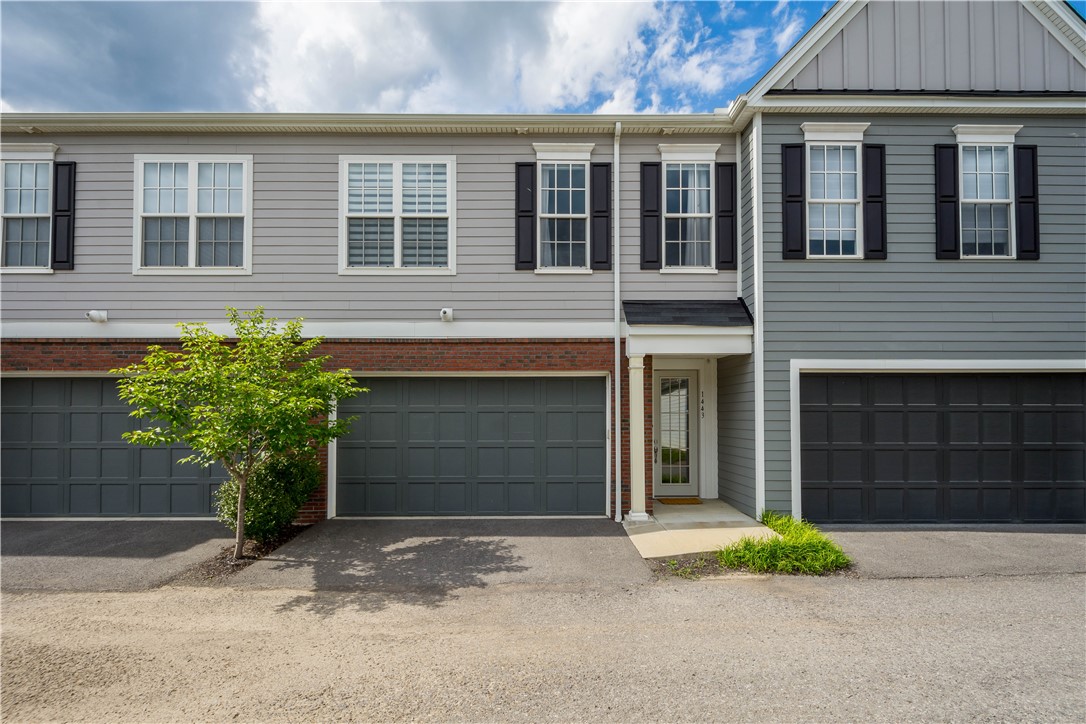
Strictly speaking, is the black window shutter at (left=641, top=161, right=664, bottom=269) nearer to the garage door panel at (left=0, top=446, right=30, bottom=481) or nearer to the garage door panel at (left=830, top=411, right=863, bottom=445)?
the garage door panel at (left=830, top=411, right=863, bottom=445)

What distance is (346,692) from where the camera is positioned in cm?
386

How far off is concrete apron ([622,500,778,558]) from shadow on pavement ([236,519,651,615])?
0.28 m

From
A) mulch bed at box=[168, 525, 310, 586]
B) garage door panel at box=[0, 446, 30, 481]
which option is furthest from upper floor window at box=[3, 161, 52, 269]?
mulch bed at box=[168, 525, 310, 586]

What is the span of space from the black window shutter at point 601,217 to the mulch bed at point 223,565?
6108mm

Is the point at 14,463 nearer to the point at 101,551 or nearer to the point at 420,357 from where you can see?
the point at 101,551

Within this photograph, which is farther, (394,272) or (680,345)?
(394,272)

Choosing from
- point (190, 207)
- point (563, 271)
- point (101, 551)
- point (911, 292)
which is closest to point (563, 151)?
point (563, 271)

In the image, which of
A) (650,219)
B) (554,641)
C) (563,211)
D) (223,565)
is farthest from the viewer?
(563,211)

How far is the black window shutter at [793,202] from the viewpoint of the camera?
26.4 feet

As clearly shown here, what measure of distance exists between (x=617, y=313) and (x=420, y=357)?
10.4ft

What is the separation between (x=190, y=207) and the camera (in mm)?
8555

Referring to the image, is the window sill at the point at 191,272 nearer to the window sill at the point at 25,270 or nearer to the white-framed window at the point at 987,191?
the window sill at the point at 25,270

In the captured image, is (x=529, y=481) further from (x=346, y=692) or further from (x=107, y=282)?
(x=107, y=282)

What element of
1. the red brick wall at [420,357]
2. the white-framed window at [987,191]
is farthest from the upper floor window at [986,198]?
the red brick wall at [420,357]
